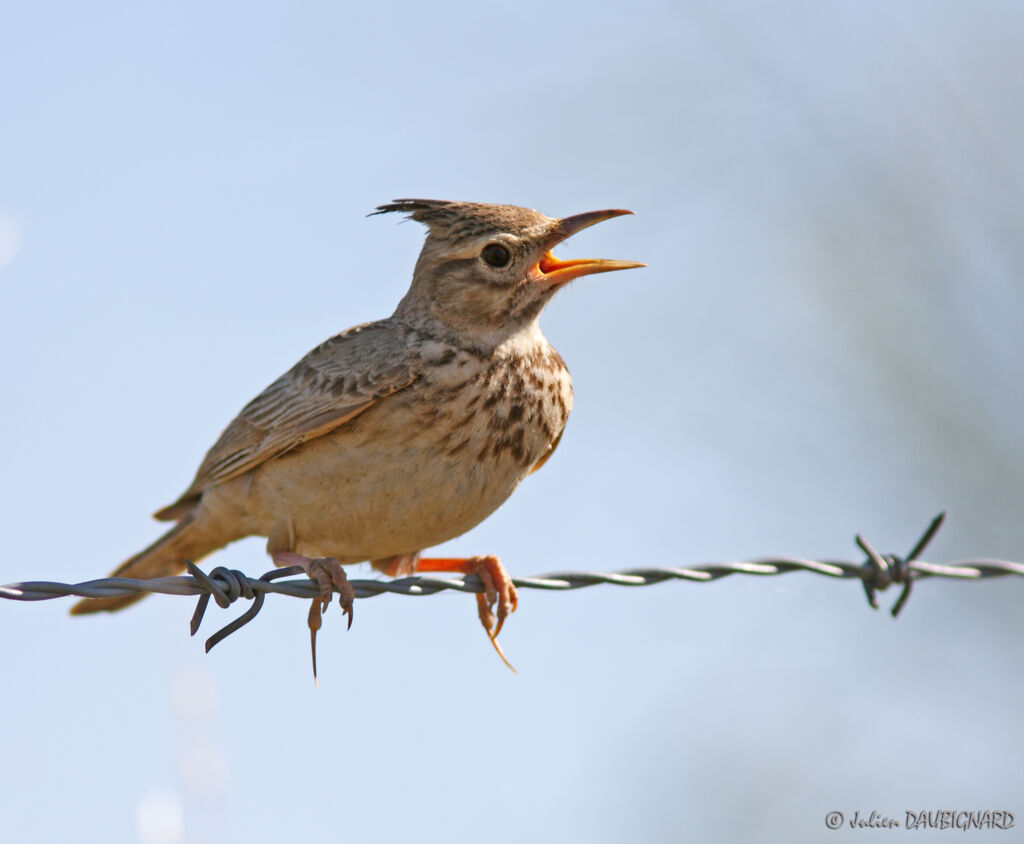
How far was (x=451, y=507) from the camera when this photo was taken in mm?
5434

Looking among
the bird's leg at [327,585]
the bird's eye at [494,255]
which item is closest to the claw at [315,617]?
the bird's leg at [327,585]

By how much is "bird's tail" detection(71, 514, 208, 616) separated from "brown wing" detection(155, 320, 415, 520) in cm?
Result: 14

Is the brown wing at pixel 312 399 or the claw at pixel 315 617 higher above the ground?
the brown wing at pixel 312 399

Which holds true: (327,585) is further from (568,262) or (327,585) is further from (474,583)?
(568,262)

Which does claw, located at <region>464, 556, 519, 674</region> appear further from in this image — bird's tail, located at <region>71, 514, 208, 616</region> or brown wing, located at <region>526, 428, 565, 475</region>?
bird's tail, located at <region>71, 514, 208, 616</region>

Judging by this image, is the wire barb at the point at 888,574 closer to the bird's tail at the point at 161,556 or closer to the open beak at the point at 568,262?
the open beak at the point at 568,262

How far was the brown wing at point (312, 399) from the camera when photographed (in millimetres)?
5531

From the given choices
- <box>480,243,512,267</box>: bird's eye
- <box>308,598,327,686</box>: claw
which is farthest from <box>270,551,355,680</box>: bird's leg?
<box>480,243,512,267</box>: bird's eye

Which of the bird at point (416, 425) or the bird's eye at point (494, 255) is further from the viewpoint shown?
the bird's eye at point (494, 255)

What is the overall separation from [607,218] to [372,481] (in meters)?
1.64

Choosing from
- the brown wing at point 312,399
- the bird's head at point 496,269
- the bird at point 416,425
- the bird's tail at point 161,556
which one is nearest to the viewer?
the bird at point 416,425

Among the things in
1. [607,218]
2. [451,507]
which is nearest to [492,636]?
[451,507]

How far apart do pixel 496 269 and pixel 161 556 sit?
2.28 m

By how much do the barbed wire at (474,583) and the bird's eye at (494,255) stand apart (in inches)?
60.8
